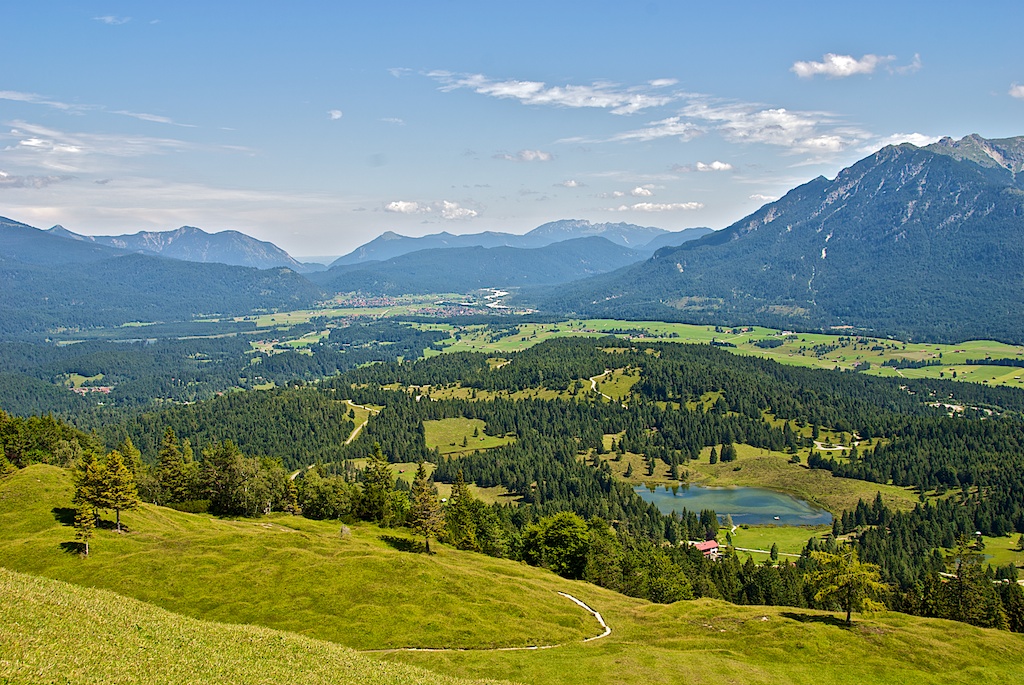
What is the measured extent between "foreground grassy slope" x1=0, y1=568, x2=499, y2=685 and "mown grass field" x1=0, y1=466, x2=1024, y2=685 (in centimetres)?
17

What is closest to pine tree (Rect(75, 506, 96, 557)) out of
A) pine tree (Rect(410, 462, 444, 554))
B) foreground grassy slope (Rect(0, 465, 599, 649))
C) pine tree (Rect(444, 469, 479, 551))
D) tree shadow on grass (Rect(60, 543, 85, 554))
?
tree shadow on grass (Rect(60, 543, 85, 554))

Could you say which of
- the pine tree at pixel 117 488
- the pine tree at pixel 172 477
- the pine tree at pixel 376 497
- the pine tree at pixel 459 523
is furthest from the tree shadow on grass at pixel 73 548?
the pine tree at pixel 459 523

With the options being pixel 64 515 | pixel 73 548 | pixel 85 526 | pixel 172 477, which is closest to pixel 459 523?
pixel 85 526

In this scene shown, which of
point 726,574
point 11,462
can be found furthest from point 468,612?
point 11,462

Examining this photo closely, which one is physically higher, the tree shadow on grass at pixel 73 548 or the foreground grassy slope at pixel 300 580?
the tree shadow on grass at pixel 73 548

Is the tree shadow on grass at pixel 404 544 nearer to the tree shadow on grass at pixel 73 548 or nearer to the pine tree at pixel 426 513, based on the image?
the pine tree at pixel 426 513

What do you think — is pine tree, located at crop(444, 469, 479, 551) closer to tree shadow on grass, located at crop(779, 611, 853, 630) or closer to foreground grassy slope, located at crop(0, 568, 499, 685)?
tree shadow on grass, located at crop(779, 611, 853, 630)

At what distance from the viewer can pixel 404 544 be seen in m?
109

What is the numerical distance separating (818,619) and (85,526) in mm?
90565

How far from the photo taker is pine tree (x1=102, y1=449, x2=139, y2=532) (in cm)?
8944

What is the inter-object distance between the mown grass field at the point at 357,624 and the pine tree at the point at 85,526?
176 cm

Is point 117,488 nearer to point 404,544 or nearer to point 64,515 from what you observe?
point 64,515

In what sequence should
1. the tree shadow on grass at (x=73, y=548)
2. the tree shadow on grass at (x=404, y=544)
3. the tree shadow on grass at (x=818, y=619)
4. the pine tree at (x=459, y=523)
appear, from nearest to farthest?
the tree shadow on grass at (x=818, y=619), the tree shadow on grass at (x=73, y=548), the tree shadow on grass at (x=404, y=544), the pine tree at (x=459, y=523)

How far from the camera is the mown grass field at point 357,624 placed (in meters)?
44.3
